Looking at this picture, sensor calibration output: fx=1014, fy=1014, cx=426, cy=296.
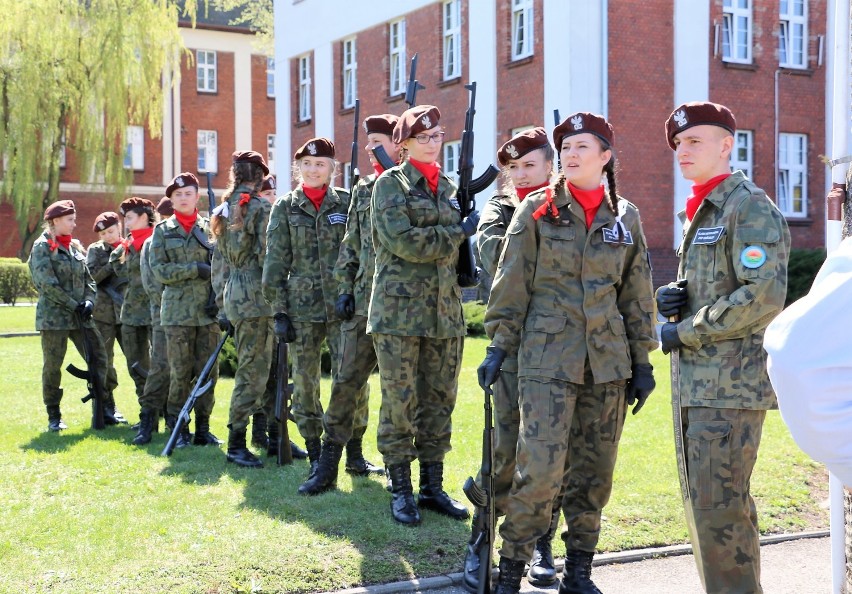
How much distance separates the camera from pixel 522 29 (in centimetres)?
2417

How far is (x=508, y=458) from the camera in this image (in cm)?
544

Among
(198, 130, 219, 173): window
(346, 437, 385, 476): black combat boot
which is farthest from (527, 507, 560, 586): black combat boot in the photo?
(198, 130, 219, 173): window

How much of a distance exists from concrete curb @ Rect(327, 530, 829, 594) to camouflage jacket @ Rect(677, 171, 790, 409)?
5.71ft

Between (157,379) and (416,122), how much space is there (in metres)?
4.58

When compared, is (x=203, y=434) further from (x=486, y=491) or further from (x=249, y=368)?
(x=486, y=491)

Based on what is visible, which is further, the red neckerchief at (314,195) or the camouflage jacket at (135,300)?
the camouflage jacket at (135,300)

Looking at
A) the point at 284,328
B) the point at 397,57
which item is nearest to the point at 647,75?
the point at 397,57

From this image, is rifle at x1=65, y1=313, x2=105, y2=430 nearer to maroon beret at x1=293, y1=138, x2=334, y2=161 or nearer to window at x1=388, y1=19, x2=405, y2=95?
maroon beret at x1=293, y1=138, x2=334, y2=161

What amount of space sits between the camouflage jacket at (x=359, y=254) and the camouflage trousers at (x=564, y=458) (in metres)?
2.24

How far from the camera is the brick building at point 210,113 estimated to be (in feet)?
147

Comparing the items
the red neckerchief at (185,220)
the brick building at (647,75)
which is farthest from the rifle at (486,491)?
the brick building at (647,75)

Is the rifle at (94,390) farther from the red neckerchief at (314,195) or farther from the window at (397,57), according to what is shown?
the window at (397,57)

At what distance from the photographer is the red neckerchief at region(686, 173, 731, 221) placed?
446 centimetres

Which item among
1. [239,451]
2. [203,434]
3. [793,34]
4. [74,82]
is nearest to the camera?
[239,451]
